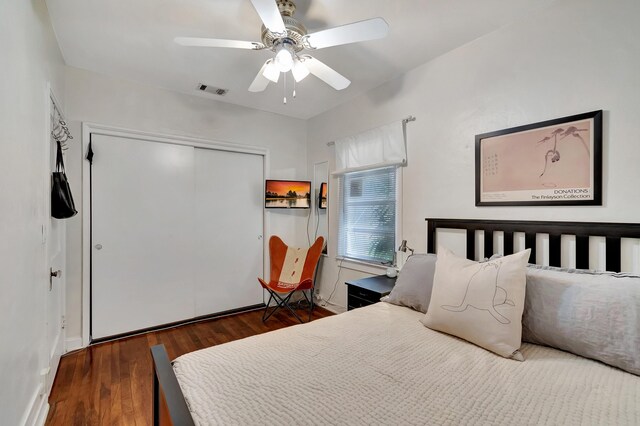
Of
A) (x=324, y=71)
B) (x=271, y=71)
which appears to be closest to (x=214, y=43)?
(x=271, y=71)

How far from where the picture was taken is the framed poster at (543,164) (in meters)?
1.59

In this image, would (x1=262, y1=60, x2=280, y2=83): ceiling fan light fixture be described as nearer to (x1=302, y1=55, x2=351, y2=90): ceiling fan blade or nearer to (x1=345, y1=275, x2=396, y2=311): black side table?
(x1=302, y1=55, x2=351, y2=90): ceiling fan blade

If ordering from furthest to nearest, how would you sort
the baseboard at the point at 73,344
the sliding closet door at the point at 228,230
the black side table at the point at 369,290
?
1. the sliding closet door at the point at 228,230
2. the baseboard at the point at 73,344
3. the black side table at the point at 369,290

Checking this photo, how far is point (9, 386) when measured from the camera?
1.21m

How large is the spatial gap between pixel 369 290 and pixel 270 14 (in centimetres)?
200

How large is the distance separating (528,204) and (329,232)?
87.4 inches

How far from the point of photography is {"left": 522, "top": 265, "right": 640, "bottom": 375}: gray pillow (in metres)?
1.15

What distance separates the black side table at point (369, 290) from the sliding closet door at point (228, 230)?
63.7 inches

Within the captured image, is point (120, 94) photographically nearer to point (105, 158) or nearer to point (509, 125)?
point (105, 158)

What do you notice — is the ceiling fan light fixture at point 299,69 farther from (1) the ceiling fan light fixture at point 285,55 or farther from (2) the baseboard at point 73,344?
(2) the baseboard at point 73,344

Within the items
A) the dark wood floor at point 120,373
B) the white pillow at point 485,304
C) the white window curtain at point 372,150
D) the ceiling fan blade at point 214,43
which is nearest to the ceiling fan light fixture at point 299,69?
the ceiling fan blade at point 214,43

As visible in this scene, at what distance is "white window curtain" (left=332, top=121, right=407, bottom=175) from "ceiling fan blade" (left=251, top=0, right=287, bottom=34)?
4.93 ft

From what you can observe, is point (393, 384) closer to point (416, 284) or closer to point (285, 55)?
point (416, 284)

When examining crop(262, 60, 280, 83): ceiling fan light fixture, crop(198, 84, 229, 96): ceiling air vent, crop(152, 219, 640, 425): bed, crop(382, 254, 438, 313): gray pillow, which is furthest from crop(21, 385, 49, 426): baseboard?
crop(198, 84, 229, 96): ceiling air vent
